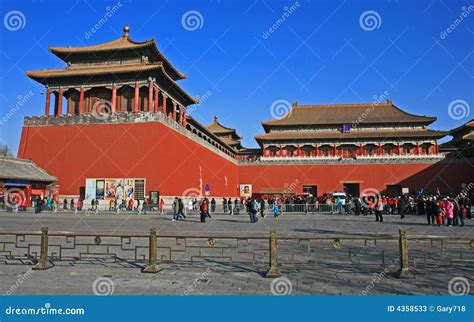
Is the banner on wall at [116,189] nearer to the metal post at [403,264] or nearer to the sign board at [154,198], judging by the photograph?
the sign board at [154,198]

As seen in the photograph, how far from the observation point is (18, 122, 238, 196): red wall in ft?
68.3

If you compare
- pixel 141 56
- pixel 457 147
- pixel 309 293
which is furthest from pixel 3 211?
pixel 457 147

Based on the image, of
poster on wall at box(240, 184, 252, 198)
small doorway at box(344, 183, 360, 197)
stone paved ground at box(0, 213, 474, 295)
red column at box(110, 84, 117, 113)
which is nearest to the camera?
stone paved ground at box(0, 213, 474, 295)

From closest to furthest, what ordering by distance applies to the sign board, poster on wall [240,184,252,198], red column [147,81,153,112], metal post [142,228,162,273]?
metal post [142,228,162,273], the sign board, red column [147,81,153,112], poster on wall [240,184,252,198]

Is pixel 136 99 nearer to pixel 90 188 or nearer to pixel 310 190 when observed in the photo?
pixel 90 188

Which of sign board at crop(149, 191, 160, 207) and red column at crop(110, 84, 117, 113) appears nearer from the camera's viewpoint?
sign board at crop(149, 191, 160, 207)

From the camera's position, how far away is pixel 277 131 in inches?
1421

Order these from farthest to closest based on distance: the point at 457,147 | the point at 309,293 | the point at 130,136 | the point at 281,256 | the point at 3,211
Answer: the point at 457,147
the point at 130,136
the point at 3,211
the point at 281,256
the point at 309,293

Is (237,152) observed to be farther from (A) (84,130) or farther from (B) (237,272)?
(B) (237,272)

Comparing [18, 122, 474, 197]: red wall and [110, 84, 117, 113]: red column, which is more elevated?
[110, 84, 117, 113]: red column

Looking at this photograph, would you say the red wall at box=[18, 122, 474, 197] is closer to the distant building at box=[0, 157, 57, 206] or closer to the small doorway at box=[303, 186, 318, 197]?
the distant building at box=[0, 157, 57, 206]

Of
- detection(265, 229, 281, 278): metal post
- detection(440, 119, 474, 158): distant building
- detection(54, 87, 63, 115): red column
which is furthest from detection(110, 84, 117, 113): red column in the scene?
detection(440, 119, 474, 158): distant building

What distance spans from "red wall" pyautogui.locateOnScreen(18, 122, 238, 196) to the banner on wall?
45cm

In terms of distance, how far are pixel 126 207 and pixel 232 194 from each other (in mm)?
15612
